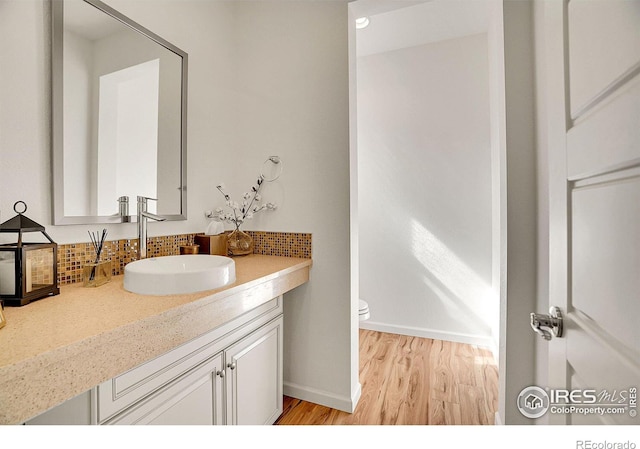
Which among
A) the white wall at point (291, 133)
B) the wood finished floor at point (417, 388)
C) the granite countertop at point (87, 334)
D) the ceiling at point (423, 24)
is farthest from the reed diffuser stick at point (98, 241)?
the ceiling at point (423, 24)

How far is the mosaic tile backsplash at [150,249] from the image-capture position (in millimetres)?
1113

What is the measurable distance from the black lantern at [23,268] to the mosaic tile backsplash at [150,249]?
0.18 meters

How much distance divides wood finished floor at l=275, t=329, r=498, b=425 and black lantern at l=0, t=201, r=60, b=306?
4.21 ft

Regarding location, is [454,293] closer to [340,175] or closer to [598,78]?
[340,175]

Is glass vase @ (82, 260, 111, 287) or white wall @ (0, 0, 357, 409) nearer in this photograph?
glass vase @ (82, 260, 111, 287)

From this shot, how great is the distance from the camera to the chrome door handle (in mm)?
722

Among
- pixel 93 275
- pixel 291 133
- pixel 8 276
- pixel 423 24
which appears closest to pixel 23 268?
pixel 8 276

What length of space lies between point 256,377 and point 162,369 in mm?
571

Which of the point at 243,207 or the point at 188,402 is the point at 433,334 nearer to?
the point at 243,207

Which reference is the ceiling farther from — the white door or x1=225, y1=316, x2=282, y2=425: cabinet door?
x1=225, y1=316, x2=282, y2=425: cabinet door

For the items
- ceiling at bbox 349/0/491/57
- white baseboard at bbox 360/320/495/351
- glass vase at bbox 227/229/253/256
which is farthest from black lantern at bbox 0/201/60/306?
white baseboard at bbox 360/320/495/351

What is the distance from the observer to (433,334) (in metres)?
2.63
